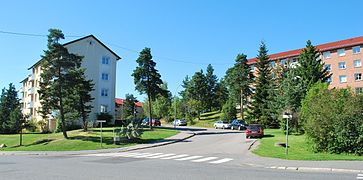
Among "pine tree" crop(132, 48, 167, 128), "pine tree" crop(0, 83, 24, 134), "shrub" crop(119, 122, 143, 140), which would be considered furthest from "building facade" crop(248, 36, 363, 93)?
"pine tree" crop(0, 83, 24, 134)

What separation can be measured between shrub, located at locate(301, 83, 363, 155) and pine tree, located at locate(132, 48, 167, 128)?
29031mm

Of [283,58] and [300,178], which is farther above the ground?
[283,58]

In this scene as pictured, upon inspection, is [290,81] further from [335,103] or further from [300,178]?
[300,178]

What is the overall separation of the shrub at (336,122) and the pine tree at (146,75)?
29.0m

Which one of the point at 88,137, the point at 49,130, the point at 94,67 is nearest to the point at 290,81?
the point at 88,137

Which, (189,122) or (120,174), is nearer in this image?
(120,174)

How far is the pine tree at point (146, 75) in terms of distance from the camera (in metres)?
50.2

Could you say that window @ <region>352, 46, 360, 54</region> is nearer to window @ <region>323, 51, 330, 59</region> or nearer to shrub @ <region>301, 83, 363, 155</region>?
window @ <region>323, 51, 330, 59</region>

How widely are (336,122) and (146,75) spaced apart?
31.9 m

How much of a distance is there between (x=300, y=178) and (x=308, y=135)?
479 inches

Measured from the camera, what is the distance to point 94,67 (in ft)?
201

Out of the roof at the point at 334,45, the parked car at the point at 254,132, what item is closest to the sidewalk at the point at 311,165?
the parked car at the point at 254,132

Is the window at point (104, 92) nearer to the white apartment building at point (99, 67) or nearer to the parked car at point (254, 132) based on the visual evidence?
the white apartment building at point (99, 67)

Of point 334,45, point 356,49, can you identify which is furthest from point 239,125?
point 334,45
